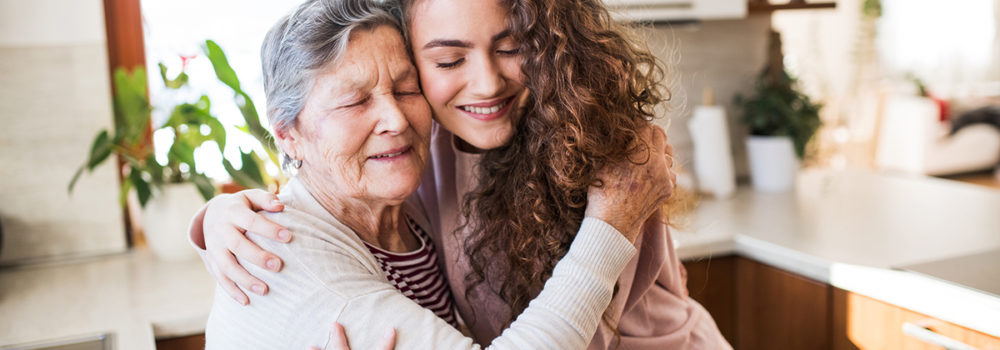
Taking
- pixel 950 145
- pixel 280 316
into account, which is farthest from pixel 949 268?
pixel 950 145

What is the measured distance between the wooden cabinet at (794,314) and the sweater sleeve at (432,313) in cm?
82

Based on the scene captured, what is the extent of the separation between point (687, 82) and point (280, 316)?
1.80m

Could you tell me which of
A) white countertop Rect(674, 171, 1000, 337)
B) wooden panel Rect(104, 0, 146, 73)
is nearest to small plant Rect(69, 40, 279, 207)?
wooden panel Rect(104, 0, 146, 73)

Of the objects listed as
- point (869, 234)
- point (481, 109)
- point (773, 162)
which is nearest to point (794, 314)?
point (869, 234)

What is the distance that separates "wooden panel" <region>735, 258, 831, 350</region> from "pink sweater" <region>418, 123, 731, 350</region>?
450 mm

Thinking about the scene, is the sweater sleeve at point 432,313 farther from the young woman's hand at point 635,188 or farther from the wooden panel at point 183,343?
the wooden panel at point 183,343

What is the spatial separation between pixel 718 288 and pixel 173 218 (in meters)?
1.34

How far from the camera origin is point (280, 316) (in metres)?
0.93

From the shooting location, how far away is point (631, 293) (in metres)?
1.25

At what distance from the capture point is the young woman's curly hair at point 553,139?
3.50 feet

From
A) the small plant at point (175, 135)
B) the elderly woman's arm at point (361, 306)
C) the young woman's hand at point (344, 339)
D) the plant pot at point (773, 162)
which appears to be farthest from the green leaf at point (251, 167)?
the plant pot at point (773, 162)

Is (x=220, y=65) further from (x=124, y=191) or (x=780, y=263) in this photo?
(x=780, y=263)

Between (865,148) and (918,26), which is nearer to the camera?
(865,148)

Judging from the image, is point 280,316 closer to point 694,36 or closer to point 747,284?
point 747,284
